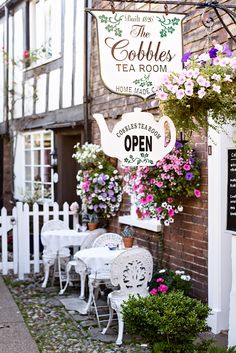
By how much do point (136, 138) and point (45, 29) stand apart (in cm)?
794

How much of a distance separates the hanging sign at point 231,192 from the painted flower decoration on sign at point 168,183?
3.33 feet

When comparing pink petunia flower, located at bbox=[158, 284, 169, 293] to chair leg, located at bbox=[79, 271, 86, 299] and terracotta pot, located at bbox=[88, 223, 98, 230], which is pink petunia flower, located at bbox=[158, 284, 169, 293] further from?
terracotta pot, located at bbox=[88, 223, 98, 230]

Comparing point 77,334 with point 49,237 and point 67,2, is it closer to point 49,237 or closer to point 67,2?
point 49,237

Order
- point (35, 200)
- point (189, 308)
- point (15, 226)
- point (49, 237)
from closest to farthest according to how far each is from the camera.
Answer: point (189, 308) → point (49, 237) → point (15, 226) → point (35, 200)

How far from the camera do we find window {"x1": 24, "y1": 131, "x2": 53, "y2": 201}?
12.4m

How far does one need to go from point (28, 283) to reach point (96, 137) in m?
2.56

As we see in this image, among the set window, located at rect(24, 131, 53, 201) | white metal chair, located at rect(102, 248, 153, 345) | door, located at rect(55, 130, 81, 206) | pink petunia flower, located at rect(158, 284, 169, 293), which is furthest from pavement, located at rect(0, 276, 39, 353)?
window, located at rect(24, 131, 53, 201)

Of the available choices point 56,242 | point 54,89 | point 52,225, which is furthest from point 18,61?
point 56,242

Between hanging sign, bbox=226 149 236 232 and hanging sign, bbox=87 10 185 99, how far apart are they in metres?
0.96

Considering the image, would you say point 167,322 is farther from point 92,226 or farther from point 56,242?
point 92,226

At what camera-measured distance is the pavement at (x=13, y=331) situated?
5809 millimetres

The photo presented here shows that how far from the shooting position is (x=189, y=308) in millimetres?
4758

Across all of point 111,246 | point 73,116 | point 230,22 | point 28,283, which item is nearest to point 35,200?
point 73,116

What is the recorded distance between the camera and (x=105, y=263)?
664cm
